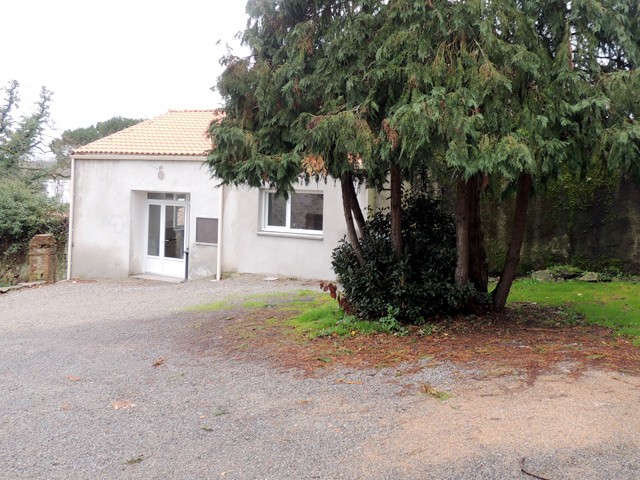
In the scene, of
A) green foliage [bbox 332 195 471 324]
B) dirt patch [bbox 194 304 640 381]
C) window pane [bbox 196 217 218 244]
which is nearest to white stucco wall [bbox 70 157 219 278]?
window pane [bbox 196 217 218 244]

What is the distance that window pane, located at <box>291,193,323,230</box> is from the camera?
1548cm

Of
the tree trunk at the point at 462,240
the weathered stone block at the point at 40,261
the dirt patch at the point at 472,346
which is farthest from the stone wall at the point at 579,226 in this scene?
the weathered stone block at the point at 40,261

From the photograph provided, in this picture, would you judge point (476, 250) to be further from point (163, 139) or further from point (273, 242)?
point (163, 139)

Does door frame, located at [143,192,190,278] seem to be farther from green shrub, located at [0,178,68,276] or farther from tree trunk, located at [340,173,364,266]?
tree trunk, located at [340,173,364,266]

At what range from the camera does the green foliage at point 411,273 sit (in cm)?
828

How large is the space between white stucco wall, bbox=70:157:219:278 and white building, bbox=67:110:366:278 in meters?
0.03

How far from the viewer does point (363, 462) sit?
4348 millimetres

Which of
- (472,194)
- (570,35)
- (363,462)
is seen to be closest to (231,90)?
(472,194)

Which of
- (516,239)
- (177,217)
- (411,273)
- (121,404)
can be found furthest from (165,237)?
(121,404)

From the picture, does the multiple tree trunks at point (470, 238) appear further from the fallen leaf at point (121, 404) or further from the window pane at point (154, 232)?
the window pane at point (154, 232)

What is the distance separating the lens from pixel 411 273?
8359mm

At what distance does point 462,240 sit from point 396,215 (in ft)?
3.03

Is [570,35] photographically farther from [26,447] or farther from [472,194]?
[26,447]

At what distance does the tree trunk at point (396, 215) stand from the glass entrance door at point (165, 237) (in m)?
10.4
